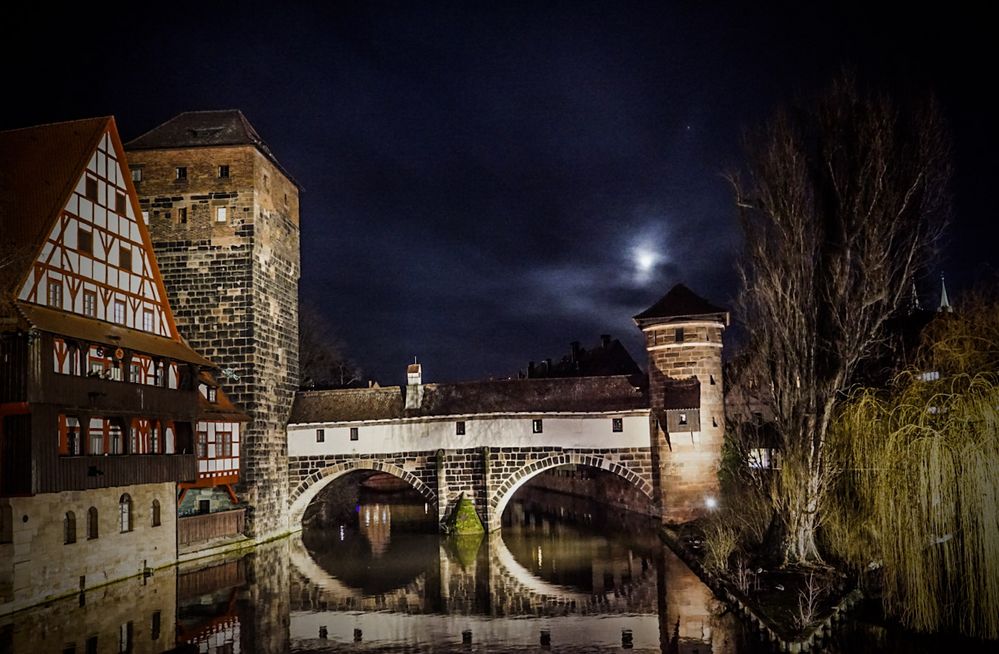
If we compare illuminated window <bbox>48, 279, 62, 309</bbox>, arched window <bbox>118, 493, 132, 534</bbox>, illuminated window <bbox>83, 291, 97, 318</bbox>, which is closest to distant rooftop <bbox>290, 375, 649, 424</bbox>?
arched window <bbox>118, 493, 132, 534</bbox>

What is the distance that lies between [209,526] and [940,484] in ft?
63.9

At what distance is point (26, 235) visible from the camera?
1870 cm

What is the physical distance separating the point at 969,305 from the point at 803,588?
291 inches

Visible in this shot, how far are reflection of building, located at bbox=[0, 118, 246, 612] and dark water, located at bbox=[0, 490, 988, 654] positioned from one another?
3.53ft

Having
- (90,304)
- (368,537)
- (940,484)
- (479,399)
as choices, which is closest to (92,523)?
(90,304)

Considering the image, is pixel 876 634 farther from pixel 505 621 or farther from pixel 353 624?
pixel 353 624

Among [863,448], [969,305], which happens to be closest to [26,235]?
[863,448]

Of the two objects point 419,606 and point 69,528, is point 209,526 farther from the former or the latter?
point 419,606

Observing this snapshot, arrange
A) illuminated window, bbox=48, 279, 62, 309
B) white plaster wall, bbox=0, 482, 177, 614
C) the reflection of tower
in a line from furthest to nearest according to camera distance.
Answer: the reflection of tower
illuminated window, bbox=48, 279, 62, 309
white plaster wall, bbox=0, 482, 177, 614

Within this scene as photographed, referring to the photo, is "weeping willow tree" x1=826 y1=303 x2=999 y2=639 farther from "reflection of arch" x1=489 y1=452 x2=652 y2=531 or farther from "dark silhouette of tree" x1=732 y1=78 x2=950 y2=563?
"reflection of arch" x1=489 y1=452 x2=652 y2=531

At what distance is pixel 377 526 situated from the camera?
3303cm

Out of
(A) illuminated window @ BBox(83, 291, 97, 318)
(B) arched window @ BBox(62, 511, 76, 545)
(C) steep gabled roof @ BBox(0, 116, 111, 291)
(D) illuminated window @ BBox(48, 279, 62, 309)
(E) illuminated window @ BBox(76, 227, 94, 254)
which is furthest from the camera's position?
(E) illuminated window @ BBox(76, 227, 94, 254)

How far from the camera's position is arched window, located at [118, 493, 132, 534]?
20.1 m

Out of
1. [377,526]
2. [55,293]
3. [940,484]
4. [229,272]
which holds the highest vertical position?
[229,272]
